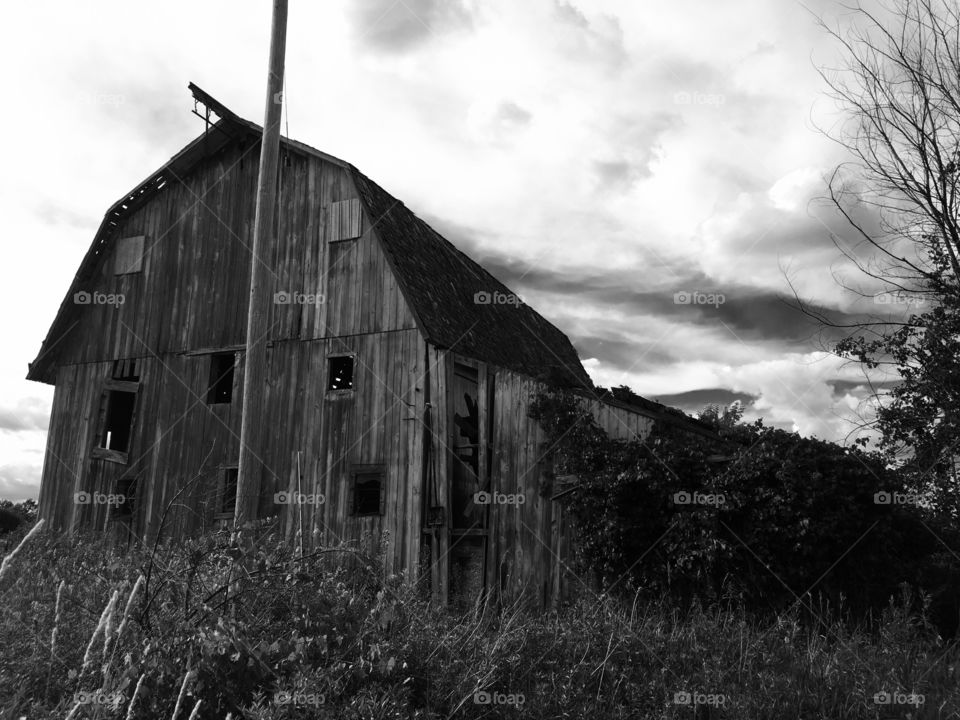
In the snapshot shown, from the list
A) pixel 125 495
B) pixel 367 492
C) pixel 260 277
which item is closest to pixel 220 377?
pixel 125 495

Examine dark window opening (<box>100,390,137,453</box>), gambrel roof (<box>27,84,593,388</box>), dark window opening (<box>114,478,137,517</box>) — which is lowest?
dark window opening (<box>114,478,137,517</box>)

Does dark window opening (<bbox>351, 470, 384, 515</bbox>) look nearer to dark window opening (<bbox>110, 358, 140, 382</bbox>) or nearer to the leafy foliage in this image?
the leafy foliage

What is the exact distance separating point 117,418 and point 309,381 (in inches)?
248

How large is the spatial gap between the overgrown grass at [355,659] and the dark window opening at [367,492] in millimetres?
5850

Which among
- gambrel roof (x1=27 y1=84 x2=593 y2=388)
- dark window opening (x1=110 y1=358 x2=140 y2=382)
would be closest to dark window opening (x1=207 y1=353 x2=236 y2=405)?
dark window opening (x1=110 y1=358 x2=140 y2=382)

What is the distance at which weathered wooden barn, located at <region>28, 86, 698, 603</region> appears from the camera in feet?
42.8

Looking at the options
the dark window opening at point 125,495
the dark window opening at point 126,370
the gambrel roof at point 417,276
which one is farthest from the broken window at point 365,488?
the dark window opening at point 126,370

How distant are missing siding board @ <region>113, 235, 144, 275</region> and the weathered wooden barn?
0.05m

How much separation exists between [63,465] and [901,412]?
16.5m

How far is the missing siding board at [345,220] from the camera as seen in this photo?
14875 mm

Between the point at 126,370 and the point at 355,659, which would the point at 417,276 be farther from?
the point at 355,659

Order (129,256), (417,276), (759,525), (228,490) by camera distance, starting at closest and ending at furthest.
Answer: (759,525)
(417,276)
(228,490)
(129,256)

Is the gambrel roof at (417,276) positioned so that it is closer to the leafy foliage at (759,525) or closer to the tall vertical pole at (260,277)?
the leafy foliage at (759,525)

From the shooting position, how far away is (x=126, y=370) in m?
16.8
